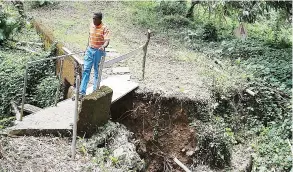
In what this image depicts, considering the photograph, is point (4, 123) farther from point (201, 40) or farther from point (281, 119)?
point (201, 40)

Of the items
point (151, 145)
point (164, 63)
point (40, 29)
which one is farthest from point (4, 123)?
point (40, 29)

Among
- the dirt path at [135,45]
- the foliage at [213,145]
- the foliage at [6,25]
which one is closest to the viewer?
the foliage at [213,145]

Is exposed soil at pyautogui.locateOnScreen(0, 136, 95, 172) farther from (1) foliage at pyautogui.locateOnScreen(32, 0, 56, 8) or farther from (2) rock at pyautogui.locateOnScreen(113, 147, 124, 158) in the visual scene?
(1) foliage at pyautogui.locateOnScreen(32, 0, 56, 8)

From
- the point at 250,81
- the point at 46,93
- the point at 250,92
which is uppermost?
the point at 250,81

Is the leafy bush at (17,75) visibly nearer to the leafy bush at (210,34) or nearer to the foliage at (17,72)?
the foliage at (17,72)

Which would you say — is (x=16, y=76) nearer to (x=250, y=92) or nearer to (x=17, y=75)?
(x=17, y=75)

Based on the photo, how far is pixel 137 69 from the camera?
1143cm

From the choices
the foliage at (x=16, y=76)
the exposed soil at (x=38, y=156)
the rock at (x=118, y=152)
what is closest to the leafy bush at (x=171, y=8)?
the foliage at (x=16, y=76)

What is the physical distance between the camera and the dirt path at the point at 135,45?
409 inches

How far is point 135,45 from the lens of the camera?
13.7m

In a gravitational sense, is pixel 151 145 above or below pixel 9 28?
below

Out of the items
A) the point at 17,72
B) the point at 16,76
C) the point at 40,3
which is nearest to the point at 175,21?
the point at 40,3

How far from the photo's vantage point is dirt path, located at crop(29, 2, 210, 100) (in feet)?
34.1

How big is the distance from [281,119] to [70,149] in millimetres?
6482
